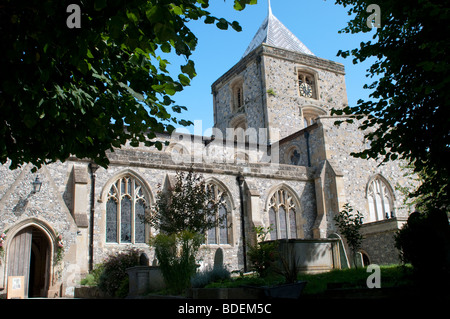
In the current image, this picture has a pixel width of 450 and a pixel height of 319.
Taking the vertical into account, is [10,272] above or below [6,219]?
below

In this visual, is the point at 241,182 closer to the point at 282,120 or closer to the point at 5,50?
the point at 282,120

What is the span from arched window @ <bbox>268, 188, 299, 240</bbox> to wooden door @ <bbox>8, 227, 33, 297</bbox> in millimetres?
10623

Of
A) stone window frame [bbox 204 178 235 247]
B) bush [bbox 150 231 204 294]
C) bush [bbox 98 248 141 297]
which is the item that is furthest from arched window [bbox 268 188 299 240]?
bush [bbox 150 231 204 294]

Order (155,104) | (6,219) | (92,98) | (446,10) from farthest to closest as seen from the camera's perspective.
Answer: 1. (6,219)
2. (446,10)
3. (155,104)
4. (92,98)

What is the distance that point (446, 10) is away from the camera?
805 centimetres

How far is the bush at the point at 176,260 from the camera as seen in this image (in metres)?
11.8

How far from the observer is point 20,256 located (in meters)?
14.3

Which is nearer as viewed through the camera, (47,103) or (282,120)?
(47,103)

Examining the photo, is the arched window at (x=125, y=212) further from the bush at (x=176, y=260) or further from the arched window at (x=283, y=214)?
the arched window at (x=283, y=214)

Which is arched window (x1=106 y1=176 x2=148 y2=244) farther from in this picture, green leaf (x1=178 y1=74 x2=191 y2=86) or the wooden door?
green leaf (x1=178 y1=74 x2=191 y2=86)

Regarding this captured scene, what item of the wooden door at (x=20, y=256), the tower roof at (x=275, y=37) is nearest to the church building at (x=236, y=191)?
the wooden door at (x=20, y=256)

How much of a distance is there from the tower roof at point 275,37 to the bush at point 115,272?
23.8 meters
